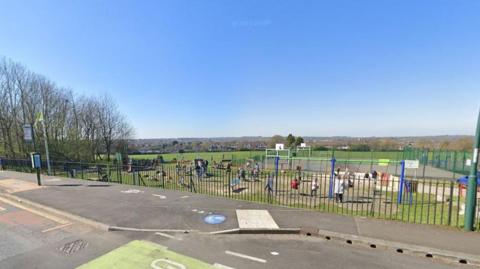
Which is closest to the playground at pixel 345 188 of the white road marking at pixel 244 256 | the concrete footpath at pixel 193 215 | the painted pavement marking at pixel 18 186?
the concrete footpath at pixel 193 215

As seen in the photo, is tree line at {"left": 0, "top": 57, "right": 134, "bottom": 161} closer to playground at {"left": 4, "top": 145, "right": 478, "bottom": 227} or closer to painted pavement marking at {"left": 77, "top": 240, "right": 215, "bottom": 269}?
playground at {"left": 4, "top": 145, "right": 478, "bottom": 227}

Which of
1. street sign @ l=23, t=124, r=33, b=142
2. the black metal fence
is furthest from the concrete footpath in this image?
street sign @ l=23, t=124, r=33, b=142

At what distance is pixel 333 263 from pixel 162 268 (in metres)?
3.32

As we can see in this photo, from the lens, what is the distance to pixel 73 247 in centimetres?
512

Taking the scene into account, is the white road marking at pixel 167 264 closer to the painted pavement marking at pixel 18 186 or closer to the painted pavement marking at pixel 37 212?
the painted pavement marking at pixel 37 212

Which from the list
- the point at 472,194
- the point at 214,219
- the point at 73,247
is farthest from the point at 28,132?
the point at 472,194

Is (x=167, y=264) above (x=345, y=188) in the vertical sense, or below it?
above

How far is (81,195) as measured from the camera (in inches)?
389

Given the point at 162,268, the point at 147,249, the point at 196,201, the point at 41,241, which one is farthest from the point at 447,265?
the point at 41,241

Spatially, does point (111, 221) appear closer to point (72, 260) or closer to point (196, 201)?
point (72, 260)

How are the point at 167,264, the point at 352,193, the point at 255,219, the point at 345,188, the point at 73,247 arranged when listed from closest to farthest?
the point at 167,264
the point at 73,247
the point at 255,219
the point at 352,193
the point at 345,188

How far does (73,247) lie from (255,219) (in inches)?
181

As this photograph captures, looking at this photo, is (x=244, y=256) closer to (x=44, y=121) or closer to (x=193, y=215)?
(x=193, y=215)

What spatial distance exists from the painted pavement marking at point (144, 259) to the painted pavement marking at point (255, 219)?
1953mm
